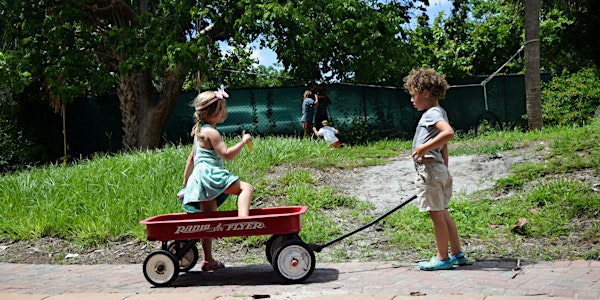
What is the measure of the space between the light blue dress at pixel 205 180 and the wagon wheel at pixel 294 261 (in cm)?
75

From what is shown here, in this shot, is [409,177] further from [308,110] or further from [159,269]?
[308,110]

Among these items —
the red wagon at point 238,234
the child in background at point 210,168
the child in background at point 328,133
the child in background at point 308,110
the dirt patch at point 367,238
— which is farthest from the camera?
the child in background at point 308,110

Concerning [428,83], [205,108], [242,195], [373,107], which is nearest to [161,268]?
[242,195]

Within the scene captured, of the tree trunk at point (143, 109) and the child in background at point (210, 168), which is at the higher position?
the tree trunk at point (143, 109)

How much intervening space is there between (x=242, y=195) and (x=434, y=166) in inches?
61.8

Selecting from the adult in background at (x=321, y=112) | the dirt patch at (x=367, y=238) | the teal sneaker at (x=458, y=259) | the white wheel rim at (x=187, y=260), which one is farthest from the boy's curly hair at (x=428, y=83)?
the adult in background at (x=321, y=112)

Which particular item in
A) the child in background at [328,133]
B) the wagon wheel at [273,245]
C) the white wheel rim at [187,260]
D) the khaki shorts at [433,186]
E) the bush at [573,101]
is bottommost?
the white wheel rim at [187,260]

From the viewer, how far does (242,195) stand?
5473 mm

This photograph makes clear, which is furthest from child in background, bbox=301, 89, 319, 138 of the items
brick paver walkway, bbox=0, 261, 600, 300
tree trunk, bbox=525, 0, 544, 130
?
brick paver walkway, bbox=0, 261, 600, 300

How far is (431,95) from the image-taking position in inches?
220

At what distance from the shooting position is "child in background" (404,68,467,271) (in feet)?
17.9

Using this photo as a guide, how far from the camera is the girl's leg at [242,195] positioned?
541 centimetres

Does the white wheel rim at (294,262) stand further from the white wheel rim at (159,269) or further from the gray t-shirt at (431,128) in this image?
the gray t-shirt at (431,128)

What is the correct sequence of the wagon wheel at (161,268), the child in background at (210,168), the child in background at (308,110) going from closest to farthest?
the wagon wheel at (161,268)
the child in background at (210,168)
the child in background at (308,110)
